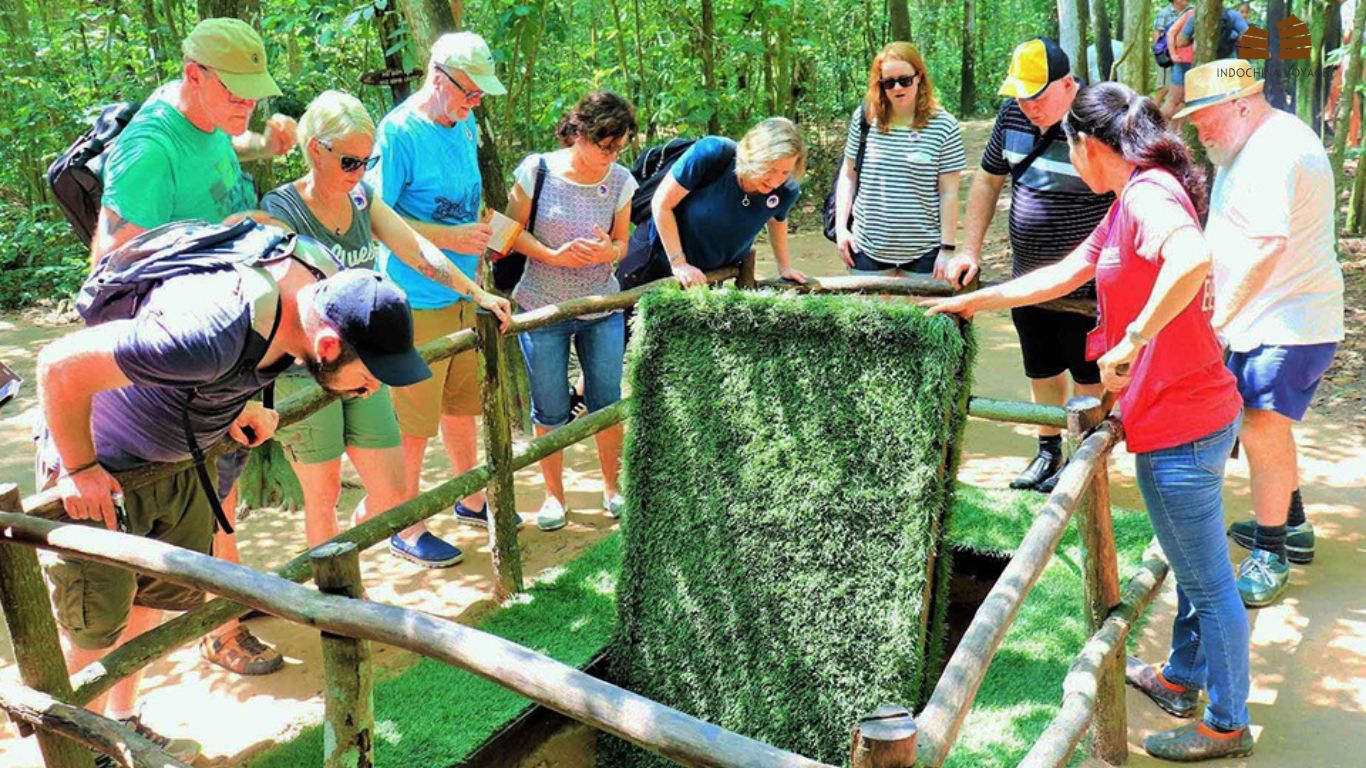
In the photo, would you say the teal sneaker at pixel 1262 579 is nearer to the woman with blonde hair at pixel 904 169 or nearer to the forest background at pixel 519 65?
the woman with blonde hair at pixel 904 169

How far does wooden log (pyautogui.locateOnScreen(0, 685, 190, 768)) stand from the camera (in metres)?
2.37

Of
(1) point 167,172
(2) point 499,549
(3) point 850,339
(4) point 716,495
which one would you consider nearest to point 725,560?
(4) point 716,495

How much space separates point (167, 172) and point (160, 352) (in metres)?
1.03

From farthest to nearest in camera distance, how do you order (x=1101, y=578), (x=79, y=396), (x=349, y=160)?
(x=349, y=160)
(x=1101, y=578)
(x=79, y=396)

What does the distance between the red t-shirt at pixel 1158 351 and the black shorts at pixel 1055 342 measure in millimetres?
1498

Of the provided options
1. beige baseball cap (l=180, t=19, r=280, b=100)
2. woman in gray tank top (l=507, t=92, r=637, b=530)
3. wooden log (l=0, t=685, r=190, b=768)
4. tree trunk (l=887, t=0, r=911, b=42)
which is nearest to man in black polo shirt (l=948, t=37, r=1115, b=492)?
woman in gray tank top (l=507, t=92, r=637, b=530)

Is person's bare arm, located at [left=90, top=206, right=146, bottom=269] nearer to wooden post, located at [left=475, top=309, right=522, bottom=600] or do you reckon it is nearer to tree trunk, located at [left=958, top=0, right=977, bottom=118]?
wooden post, located at [left=475, top=309, right=522, bottom=600]

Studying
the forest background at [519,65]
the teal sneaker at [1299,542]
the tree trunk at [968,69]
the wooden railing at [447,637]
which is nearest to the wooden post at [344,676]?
the wooden railing at [447,637]

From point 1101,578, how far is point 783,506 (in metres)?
0.84

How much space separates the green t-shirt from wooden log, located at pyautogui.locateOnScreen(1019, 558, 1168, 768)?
2.45 meters

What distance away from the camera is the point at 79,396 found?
2279 millimetres

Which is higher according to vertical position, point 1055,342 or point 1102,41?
point 1102,41

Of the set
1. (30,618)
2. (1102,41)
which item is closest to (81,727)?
(30,618)

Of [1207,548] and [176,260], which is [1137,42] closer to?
[1207,548]
